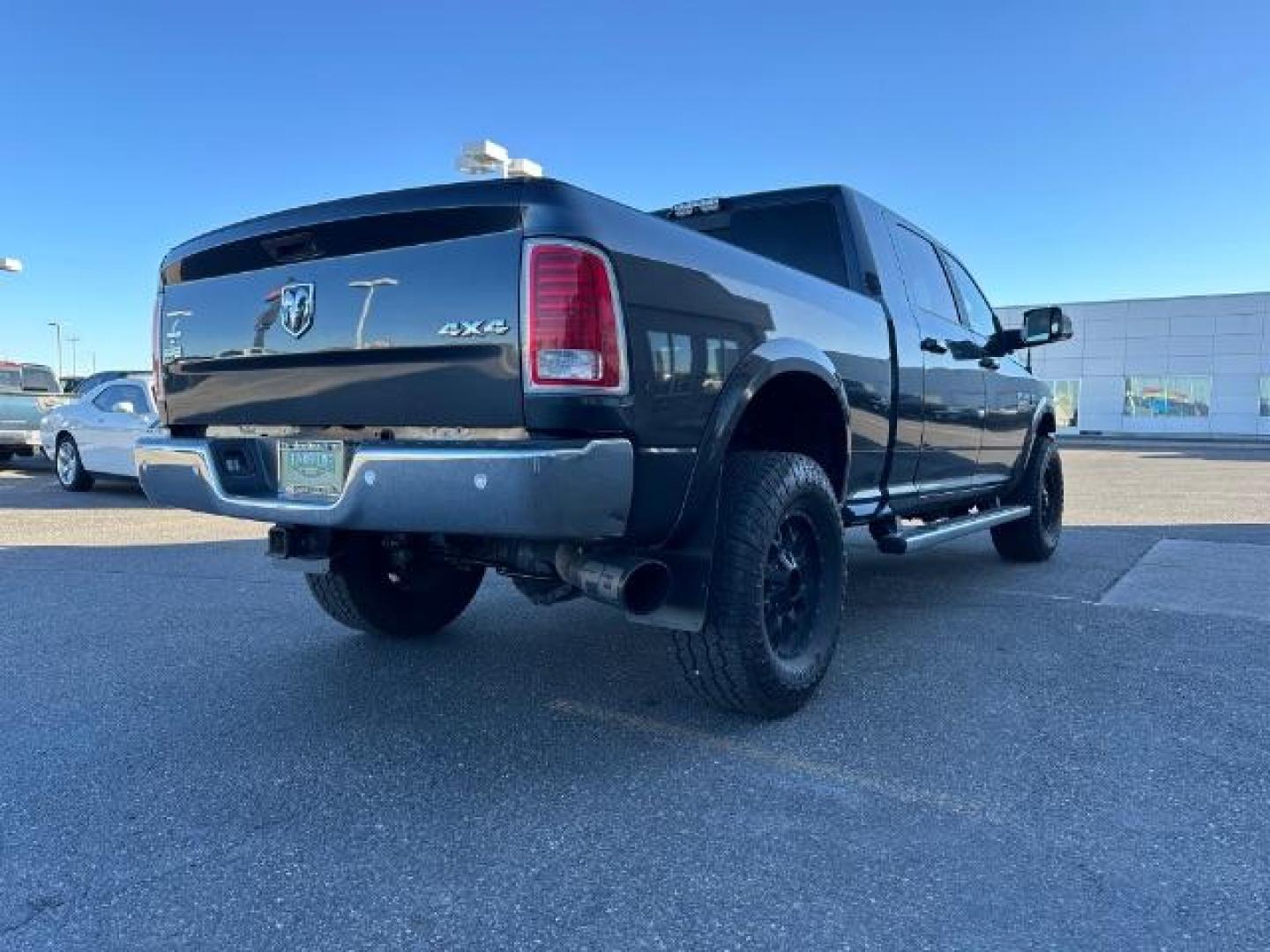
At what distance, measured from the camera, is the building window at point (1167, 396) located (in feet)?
123

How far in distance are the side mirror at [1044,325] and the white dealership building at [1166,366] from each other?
106 ft

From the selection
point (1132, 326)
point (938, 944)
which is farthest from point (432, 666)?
point (1132, 326)

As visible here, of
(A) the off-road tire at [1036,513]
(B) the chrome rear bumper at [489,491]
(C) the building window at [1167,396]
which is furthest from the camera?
(C) the building window at [1167,396]

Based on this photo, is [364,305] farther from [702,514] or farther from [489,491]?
[702,514]

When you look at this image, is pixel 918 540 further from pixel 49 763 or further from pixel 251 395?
pixel 49 763

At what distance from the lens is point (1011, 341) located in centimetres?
595

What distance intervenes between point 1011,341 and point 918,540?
2337 millimetres

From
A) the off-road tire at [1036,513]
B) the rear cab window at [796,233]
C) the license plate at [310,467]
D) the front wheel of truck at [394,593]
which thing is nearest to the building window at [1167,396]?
the off-road tire at [1036,513]

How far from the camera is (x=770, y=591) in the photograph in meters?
3.34

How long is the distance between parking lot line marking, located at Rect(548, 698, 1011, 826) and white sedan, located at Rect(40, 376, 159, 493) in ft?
26.9

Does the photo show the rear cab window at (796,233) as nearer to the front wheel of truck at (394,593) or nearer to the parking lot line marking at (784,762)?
the front wheel of truck at (394,593)

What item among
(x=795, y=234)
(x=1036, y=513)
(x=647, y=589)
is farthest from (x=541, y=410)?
(x=1036, y=513)

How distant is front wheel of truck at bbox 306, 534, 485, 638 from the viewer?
404cm

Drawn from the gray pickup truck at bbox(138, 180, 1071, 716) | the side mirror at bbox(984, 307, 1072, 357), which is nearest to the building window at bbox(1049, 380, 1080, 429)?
the side mirror at bbox(984, 307, 1072, 357)
